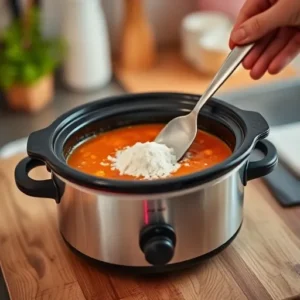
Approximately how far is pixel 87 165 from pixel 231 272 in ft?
0.77

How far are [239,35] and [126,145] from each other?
23 cm

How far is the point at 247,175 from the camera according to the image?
0.88 m

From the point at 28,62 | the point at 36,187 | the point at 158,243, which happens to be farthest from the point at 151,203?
the point at 28,62

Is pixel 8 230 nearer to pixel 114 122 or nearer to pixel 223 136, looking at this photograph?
pixel 114 122

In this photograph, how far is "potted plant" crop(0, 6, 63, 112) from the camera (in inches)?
55.1

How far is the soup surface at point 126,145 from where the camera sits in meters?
0.87

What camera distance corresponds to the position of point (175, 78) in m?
1.51

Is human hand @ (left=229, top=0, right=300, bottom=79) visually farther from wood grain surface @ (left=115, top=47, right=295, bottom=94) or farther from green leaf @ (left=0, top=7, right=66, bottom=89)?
green leaf @ (left=0, top=7, right=66, bottom=89)

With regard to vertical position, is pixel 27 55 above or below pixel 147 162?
below

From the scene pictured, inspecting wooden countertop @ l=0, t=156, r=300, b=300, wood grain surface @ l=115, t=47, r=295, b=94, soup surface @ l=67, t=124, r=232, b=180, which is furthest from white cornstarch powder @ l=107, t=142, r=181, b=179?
wood grain surface @ l=115, t=47, r=295, b=94

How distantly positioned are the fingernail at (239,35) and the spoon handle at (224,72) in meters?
0.01

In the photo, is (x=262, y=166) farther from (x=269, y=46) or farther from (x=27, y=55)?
(x=27, y=55)

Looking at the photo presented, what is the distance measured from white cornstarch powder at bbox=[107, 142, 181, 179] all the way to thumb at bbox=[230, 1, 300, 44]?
213mm

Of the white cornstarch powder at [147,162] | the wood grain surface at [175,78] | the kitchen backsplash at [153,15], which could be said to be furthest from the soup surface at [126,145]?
the kitchen backsplash at [153,15]
